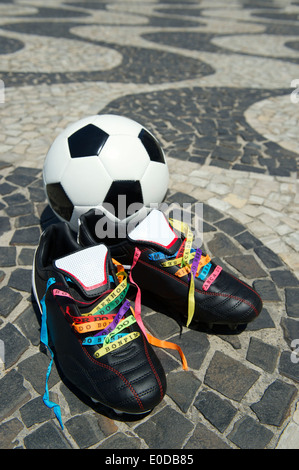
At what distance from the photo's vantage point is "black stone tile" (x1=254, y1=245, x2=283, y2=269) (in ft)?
11.4

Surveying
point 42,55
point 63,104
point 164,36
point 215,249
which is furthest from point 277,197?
point 164,36

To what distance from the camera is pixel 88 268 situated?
2.51 metres

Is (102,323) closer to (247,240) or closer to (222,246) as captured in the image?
(222,246)

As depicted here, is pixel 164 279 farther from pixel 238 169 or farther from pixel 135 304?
pixel 238 169

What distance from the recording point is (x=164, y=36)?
40.1ft

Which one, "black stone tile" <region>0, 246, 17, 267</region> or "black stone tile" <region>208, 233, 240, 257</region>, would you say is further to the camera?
"black stone tile" <region>208, 233, 240, 257</region>

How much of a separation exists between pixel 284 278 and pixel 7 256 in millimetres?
2418

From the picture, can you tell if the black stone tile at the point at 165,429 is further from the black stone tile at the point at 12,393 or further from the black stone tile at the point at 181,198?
the black stone tile at the point at 181,198

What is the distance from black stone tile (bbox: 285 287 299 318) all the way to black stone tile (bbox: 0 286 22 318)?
209 cm

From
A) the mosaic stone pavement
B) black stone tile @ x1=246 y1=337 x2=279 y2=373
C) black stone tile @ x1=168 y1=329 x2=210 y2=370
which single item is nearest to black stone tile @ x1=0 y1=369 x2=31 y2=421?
the mosaic stone pavement

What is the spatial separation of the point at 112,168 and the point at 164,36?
10.8m

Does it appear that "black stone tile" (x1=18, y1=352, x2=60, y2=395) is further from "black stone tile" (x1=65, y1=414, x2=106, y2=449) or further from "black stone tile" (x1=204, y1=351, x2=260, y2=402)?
"black stone tile" (x1=204, y1=351, x2=260, y2=402)
